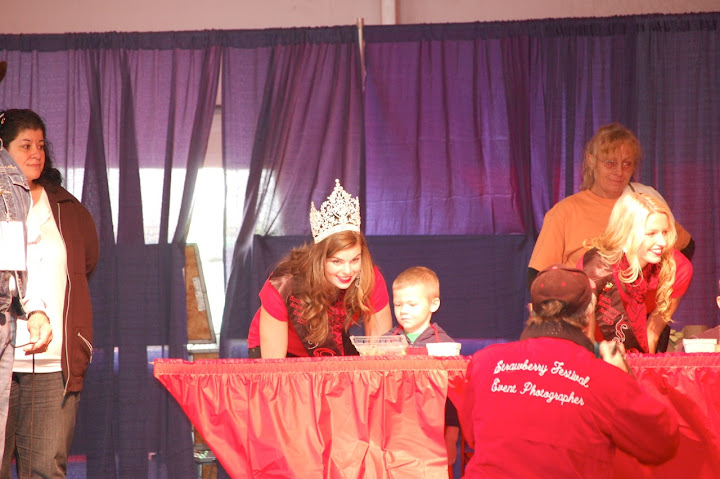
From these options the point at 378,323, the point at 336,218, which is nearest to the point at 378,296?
the point at 378,323

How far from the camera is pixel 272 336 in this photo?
4117mm

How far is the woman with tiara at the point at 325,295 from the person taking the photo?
4.11 metres

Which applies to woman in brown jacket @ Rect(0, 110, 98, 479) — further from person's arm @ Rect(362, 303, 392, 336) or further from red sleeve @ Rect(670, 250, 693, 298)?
red sleeve @ Rect(670, 250, 693, 298)

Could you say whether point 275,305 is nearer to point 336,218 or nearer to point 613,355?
point 336,218

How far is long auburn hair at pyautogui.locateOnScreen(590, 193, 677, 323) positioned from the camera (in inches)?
151

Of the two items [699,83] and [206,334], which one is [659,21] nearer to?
[699,83]

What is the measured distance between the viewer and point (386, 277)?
5.45 m

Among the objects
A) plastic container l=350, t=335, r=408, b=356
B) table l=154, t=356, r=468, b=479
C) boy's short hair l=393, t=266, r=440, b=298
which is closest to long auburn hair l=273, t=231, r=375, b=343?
boy's short hair l=393, t=266, r=440, b=298

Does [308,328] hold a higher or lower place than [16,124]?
lower

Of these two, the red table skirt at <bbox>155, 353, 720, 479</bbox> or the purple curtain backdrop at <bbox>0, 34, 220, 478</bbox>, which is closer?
the red table skirt at <bbox>155, 353, 720, 479</bbox>

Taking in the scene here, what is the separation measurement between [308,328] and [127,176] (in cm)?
178

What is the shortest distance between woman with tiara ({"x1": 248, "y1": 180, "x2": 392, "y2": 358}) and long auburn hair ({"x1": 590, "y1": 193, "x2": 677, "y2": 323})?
3.41ft

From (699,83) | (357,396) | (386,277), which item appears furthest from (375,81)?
(357,396)

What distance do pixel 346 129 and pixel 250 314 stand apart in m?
1.22
